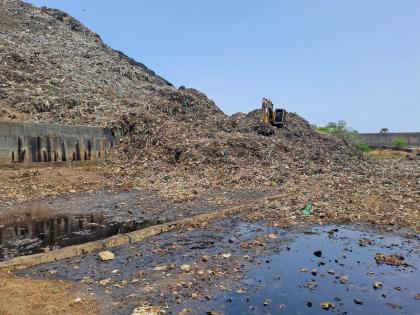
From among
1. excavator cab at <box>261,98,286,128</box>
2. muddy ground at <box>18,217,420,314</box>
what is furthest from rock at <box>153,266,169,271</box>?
excavator cab at <box>261,98,286,128</box>

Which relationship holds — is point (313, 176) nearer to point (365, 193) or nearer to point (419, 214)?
point (365, 193)

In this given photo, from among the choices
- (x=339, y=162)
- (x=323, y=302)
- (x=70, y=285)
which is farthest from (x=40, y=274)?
(x=339, y=162)

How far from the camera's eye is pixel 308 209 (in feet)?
30.4

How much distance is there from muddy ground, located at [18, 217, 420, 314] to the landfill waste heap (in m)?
5.39

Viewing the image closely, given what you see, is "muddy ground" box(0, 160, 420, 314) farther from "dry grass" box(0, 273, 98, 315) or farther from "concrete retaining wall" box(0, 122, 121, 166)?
"concrete retaining wall" box(0, 122, 121, 166)

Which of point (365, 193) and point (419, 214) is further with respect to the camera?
point (365, 193)

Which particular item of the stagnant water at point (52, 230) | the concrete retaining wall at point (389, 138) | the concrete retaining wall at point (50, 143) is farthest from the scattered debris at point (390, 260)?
the concrete retaining wall at point (389, 138)

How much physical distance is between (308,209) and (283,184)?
415 centimetres

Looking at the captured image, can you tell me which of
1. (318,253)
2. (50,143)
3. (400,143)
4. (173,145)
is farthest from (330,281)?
(400,143)

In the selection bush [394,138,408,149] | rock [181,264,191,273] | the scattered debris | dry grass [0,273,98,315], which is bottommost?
dry grass [0,273,98,315]

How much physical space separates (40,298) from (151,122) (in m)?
14.0

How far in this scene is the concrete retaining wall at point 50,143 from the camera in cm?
1296

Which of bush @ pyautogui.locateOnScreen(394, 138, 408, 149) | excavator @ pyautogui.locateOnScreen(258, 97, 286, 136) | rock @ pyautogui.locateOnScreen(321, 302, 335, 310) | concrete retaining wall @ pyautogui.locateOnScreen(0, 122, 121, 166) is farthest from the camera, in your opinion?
bush @ pyautogui.locateOnScreen(394, 138, 408, 149)

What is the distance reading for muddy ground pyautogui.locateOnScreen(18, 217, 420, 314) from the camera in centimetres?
445
